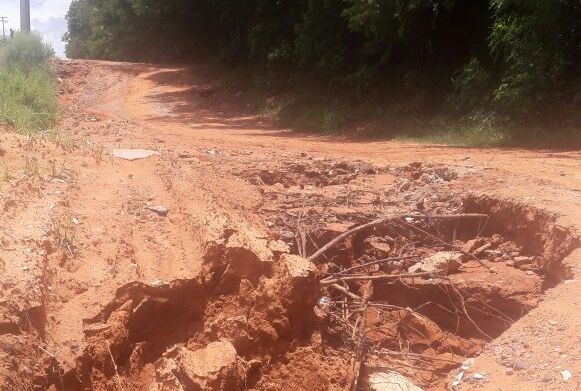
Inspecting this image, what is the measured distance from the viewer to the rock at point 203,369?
3895mm

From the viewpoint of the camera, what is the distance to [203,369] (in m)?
3.95

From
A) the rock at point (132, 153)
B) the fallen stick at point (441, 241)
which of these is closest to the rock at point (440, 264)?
the fallen stick at point (441, 241)

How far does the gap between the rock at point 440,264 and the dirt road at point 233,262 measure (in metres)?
0.16

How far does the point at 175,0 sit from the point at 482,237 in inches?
788

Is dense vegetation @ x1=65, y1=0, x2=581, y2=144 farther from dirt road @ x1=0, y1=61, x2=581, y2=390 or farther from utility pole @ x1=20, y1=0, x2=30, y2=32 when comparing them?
utility pole @ x1=20, y1=0, x2=30, y2=32

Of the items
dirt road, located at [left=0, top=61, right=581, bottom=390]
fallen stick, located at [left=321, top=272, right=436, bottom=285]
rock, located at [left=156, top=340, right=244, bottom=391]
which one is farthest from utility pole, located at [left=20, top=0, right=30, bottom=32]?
rock, located at [left=156, top=340, right=244, bottom=391]

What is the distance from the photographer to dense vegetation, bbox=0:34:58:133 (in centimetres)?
1060

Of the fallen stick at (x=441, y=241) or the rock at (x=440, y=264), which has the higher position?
the fallen stick at (x=441, y=241)

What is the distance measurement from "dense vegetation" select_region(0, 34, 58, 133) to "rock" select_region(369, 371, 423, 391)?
6.45 metres

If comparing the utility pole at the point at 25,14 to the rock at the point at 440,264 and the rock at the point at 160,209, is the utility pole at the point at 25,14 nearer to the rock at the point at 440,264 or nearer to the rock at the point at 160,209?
the rock at the point at 160,209

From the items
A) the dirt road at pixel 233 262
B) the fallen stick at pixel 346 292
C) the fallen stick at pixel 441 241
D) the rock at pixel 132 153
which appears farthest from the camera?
the rock at pixel 132 153

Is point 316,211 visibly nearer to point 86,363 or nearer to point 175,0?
point 86,363

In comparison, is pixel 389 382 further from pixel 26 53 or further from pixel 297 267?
pixel 26 53

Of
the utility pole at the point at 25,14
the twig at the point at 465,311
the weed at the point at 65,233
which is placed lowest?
the twig at the point at 465,311
